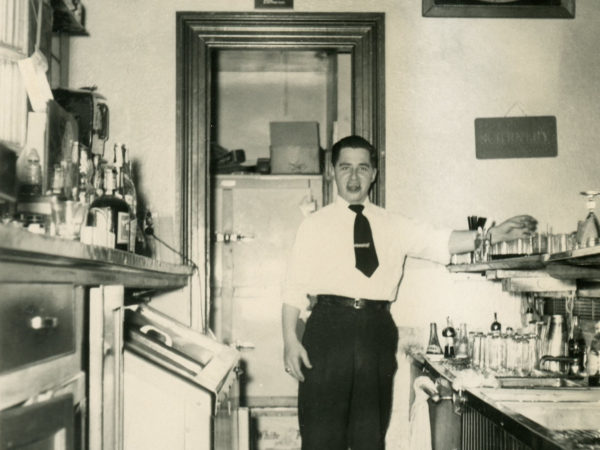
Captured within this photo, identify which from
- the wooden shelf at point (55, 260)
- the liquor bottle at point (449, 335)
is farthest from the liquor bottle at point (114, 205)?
the liquor bottle at point (449, 335)

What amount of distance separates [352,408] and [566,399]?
0.99 meters

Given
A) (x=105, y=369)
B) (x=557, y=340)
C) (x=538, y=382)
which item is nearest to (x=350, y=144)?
(x=557, y=340)

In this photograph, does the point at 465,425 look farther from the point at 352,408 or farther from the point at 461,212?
the point at 461,212

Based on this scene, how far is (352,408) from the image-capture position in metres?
2.99

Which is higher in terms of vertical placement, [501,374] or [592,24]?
[592,24]

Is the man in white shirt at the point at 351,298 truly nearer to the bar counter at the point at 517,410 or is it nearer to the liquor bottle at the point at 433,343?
the liquor bottle at the point at 433,343

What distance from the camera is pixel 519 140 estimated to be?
346cm

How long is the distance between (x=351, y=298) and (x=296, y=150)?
1955 millimetres

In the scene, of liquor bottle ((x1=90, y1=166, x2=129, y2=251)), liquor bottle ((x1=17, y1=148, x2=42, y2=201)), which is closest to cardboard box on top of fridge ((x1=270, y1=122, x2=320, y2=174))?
liquor bottle ((x1=90, y1=166, x2=129, y2=251))

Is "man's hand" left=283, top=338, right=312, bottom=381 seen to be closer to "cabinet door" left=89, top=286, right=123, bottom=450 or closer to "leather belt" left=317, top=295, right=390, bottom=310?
"leather belt" left=317, top=295, right=390, bottom=310

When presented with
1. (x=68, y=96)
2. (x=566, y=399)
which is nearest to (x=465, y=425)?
(x=566, y=399)

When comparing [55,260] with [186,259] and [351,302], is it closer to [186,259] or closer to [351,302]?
[351,302]

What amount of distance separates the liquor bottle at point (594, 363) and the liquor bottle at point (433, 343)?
80 centimetres

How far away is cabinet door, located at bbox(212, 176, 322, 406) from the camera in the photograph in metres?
4.89
